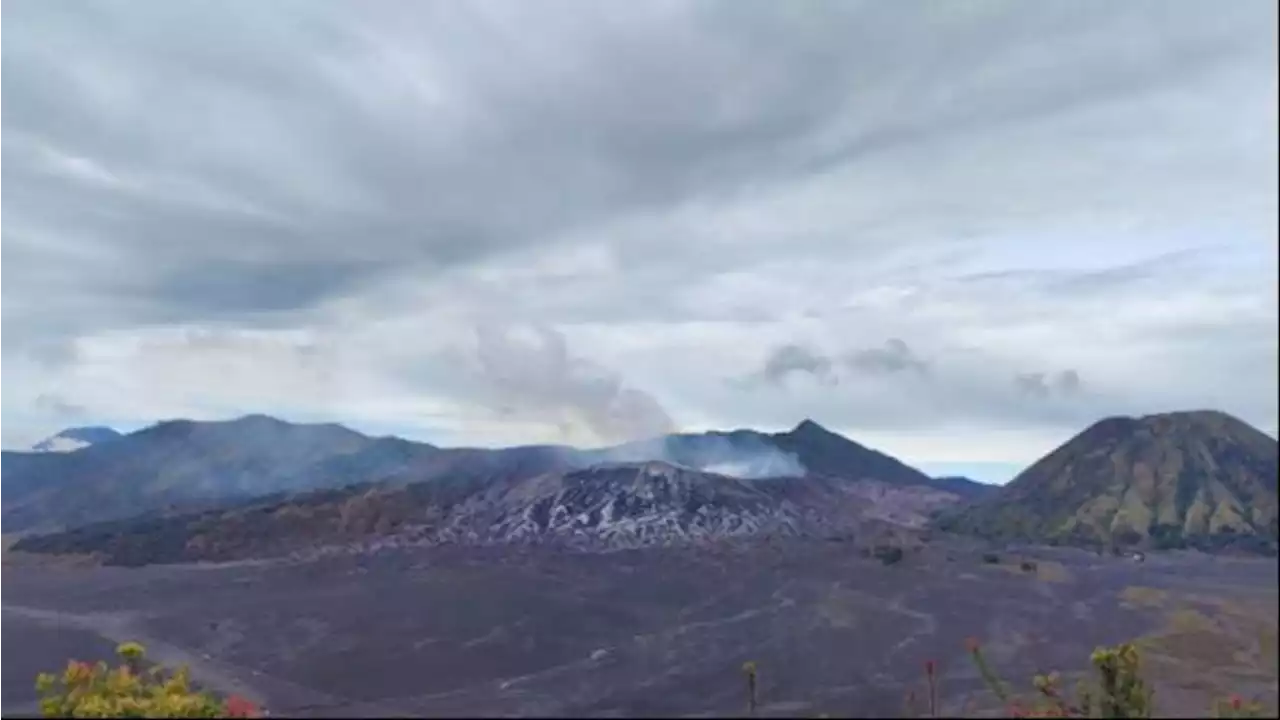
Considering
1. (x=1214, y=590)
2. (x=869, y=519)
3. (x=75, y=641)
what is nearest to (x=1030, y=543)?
(x=869, y=519)

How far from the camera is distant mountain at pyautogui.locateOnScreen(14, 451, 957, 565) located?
497 ft

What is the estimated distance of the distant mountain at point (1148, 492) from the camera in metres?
157

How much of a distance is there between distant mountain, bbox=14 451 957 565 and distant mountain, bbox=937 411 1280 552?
16.9 m

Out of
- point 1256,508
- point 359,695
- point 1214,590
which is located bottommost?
point 359,695

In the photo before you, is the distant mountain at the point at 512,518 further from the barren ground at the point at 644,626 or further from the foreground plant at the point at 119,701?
the foreground plant at the point at 119,701

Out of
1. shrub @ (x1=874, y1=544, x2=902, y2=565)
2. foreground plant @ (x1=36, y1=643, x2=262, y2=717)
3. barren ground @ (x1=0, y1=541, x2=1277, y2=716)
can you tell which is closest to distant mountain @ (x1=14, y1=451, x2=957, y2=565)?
shrub @ (x1=874, y1=544, x2=902, y2=565)

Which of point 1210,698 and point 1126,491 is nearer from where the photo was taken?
point 1210,698

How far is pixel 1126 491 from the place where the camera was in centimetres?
17512

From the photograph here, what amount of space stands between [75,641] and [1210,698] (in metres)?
78.8

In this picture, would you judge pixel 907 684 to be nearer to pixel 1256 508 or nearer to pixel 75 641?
pixel 75 641

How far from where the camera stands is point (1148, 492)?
174m

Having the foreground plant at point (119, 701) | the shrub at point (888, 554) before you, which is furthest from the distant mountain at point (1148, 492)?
the foreground plant at point (119, 701)

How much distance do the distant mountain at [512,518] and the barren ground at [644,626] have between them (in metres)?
17.1

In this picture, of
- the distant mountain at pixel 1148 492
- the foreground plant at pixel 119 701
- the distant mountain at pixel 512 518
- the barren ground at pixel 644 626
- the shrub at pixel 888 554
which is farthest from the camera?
the distant mountain at pixel 1148 492
